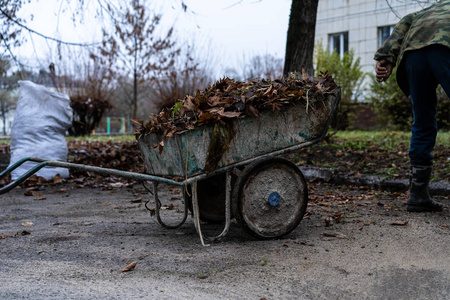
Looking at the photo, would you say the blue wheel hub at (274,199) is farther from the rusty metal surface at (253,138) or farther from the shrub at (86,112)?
the shrub at (86,112)

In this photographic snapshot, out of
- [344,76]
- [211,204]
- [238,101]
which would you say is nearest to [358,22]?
[344,76]

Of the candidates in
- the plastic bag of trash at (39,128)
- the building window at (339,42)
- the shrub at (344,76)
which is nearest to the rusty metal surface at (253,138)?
the plastic bag of trash at (39,128)

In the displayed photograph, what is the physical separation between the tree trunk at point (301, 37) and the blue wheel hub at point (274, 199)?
156 inches

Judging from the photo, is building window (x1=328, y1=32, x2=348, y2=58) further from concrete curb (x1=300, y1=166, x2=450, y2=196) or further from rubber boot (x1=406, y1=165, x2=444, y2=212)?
rubber boot (x1=406, y1=165, x2=444, y2=212)

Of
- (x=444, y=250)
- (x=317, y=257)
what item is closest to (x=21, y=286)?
(x=317, y=257)

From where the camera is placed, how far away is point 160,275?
2309 millimetres

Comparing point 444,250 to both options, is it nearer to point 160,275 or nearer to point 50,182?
point 160,275

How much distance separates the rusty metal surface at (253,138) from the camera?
2807 mm

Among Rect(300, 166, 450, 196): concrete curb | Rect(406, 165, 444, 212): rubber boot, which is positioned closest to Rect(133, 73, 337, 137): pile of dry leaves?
Rect(406, 165, 444, 212): rubber boot

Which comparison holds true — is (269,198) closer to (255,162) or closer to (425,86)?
(255,162)

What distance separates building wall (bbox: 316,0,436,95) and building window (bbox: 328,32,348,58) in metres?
0.25

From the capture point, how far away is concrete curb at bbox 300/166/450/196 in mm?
4664

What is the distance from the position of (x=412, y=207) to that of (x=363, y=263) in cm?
153

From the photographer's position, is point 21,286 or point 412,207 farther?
point 412,207
